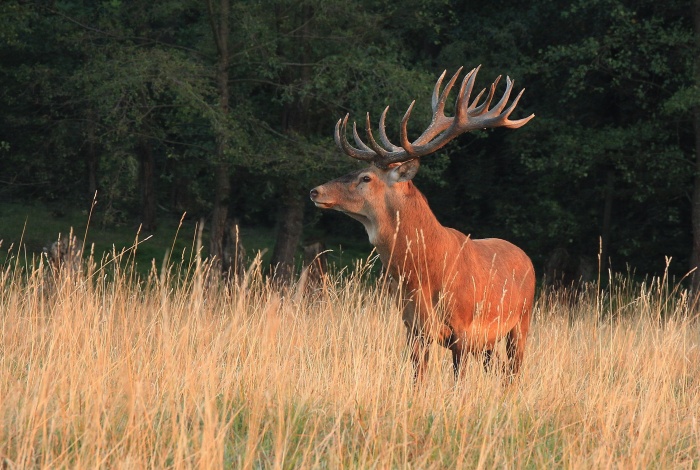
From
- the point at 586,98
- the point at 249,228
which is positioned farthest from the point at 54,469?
the point at 249,228

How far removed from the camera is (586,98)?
17.0m

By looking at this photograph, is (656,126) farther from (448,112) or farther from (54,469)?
(54,469)

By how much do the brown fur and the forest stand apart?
7.39 m

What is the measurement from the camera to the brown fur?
611 centimetres

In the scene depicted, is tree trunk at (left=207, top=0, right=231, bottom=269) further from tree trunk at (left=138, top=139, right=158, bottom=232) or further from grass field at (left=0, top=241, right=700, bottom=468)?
grass field at (left=0, top=241, right=700, bottom=468)


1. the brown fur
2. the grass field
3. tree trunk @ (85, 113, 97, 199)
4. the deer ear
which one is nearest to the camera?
the grass field

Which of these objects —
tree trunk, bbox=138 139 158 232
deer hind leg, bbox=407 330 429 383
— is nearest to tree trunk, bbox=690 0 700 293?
deer hind leg, bbox=407 330 429 383

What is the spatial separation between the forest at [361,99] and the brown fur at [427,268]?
291 inches

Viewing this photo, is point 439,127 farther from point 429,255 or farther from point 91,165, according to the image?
point 91,165

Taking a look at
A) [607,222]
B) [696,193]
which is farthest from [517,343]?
[607,222]

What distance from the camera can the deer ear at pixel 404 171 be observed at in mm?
6441

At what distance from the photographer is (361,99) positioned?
14.9 metres

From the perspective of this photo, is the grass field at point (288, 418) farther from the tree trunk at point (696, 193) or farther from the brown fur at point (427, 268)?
the tree trunk at point (696, 193)

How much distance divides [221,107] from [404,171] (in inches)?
332
